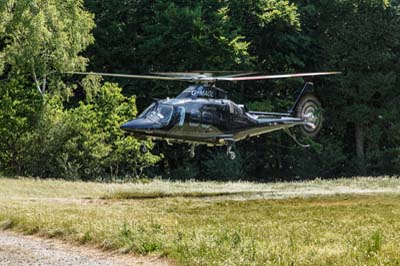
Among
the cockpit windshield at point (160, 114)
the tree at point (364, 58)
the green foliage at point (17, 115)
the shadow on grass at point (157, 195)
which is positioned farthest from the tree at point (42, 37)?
the tree at point (364, 58)

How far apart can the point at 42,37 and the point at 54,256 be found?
1037 inches

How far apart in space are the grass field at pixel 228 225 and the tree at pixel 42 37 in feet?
37.3

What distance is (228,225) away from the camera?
14375 mm

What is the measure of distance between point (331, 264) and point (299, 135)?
43.3 m

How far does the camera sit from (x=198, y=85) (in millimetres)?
28766

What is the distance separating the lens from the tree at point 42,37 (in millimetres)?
36125

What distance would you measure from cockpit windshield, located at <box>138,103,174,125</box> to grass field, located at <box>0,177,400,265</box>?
3.02 metres

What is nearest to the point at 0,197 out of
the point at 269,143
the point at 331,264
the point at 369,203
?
the point at 369,203

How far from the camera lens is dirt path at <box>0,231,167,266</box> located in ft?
34.9

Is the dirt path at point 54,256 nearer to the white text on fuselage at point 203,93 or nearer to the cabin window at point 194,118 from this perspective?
the cabin window at point 194,118

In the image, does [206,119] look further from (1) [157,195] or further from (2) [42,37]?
(2) [42,37]

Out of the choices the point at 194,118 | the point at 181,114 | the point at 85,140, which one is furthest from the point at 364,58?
the point at 181,114

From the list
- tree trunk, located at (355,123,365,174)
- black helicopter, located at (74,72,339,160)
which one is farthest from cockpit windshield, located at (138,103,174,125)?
tree trunk, located at (355,123,365,174)

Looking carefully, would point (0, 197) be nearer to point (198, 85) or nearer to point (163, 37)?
point (198, 85)
